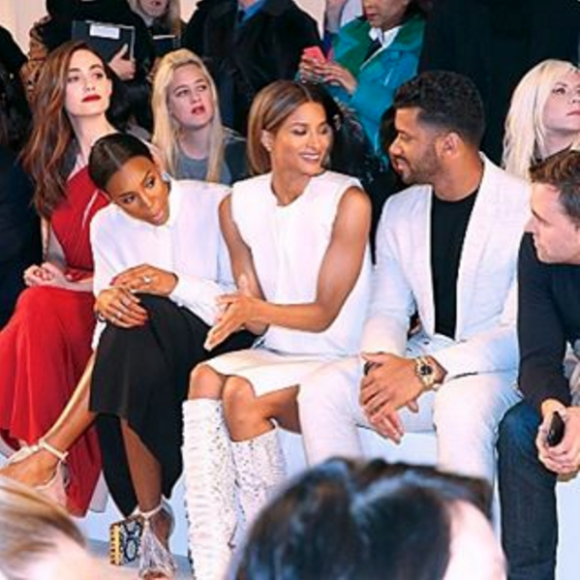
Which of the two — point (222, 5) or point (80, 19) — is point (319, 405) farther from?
point (80, 19)

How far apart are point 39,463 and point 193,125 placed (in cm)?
103

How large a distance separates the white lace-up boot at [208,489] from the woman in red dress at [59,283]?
476mm

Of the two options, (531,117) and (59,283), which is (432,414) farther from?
(59,283)

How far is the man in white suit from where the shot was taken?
3.09m

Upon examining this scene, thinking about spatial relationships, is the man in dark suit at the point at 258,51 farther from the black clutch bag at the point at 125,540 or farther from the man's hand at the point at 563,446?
the man's hand at the point at 563,446

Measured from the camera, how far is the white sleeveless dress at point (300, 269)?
3404mm

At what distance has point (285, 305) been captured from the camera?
338 centimetres

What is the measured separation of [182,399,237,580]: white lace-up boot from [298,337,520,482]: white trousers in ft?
0.63

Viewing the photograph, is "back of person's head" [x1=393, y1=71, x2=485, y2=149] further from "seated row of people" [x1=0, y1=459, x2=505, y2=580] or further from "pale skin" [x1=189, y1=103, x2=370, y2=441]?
"seated row of people" [x1=0, y1=459, x2=505, y2=580]

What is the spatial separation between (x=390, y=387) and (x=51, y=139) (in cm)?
134

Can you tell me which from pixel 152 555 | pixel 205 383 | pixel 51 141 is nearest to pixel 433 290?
pixel 205 383

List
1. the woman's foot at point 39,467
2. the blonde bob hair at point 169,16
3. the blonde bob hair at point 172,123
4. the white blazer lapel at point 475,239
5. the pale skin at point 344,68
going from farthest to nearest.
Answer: the blonde bob hair at point 169,16
the blonde bob hair at point 172,123
the pale skin at point 344,68
the woman's foot at point 39,467
the white blazer lapel at point 475,239

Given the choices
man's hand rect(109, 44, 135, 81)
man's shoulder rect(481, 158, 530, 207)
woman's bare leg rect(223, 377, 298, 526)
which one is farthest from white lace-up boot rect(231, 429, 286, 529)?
man's hand rect(109, 44, 135, 81)

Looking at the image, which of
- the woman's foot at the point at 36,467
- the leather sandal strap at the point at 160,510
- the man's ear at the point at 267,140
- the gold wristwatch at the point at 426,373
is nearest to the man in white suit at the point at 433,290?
the gold wristwatch at the point at 426,373
